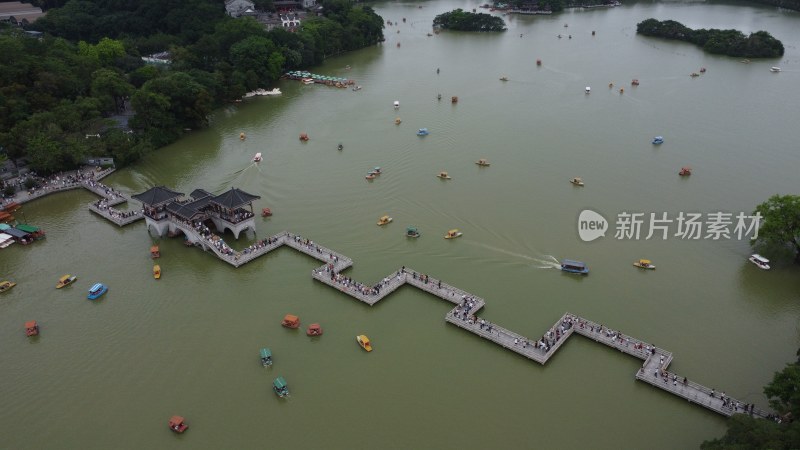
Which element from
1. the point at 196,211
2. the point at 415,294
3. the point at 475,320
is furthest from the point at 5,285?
the point at 475,320

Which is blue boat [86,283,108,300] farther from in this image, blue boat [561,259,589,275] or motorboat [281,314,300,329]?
blue boat [561,259,589,275]

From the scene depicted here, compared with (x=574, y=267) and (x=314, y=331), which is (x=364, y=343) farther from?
(x=574, y=267)

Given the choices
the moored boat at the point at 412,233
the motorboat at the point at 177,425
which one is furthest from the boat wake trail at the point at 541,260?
the motorboat at the point at 177,425

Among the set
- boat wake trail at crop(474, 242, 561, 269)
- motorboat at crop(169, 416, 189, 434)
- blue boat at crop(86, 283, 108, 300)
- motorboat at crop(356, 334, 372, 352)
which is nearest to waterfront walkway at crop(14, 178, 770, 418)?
motorboat at crop(356, 334, 372, 352)

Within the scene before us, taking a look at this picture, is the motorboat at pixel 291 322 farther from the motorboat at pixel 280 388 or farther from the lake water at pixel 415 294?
the motorboat at pixel 280 388

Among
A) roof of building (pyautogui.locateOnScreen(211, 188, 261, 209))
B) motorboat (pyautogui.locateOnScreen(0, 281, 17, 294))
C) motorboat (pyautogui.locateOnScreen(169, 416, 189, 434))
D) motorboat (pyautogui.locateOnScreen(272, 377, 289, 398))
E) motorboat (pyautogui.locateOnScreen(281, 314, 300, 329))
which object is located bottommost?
motorboat (pyautogui.locateOnScreen(169, 416, 189, 434))

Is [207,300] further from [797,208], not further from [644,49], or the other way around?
[644,49]
